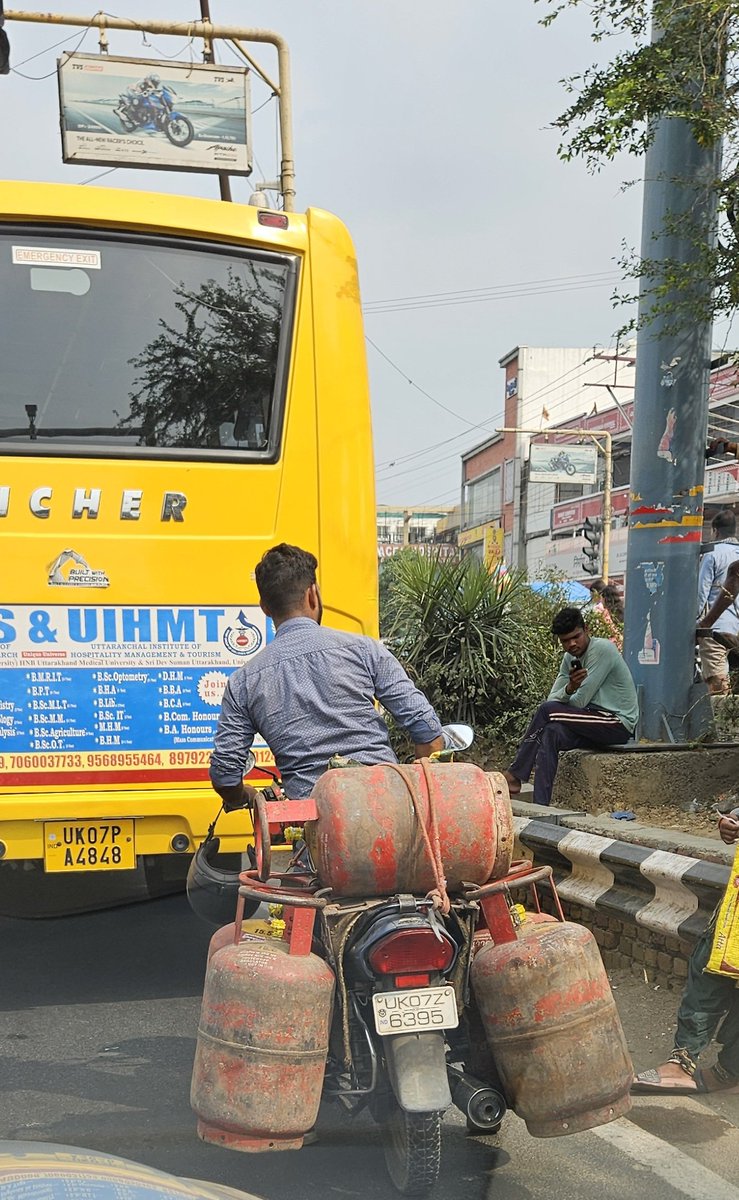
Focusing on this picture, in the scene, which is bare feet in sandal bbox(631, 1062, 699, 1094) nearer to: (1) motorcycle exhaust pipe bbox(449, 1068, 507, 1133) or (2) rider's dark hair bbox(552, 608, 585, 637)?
(1) motorcycle exhaust pipe bbox(449, 1068, 507, 1133)

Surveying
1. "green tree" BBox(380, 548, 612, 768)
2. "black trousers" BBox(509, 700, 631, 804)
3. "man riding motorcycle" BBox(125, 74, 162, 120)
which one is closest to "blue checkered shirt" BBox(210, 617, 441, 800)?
"black trousers" BBox(509, 700, 631, 804)

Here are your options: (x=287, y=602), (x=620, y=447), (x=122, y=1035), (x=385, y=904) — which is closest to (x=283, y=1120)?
(x=385, y=904)

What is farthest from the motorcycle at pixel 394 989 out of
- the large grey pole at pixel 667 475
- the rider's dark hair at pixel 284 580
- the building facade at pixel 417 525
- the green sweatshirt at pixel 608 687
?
the building facade at pixel 417 525

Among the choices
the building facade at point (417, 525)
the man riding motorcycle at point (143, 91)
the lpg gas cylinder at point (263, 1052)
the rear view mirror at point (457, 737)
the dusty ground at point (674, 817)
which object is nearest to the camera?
the lpg gas cylinder at point (263, 1052)

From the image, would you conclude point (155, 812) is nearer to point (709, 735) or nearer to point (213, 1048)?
point (213, 1048)

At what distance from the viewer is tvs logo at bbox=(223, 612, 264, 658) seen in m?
5.12

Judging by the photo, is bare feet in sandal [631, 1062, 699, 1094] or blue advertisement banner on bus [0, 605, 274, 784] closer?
bare feet in sandal [631, 1062, 699, 1094]

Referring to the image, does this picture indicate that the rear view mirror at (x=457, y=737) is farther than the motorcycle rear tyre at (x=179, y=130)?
No

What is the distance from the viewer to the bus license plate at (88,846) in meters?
4.93

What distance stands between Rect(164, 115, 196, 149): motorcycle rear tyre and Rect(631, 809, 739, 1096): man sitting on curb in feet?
37.8

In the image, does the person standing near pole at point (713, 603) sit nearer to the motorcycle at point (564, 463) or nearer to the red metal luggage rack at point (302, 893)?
the red metal luggage rack at point (302, 893)

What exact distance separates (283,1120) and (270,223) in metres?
3.88

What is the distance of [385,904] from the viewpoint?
10.4 ft

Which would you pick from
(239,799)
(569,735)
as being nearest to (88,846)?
(239,799)
